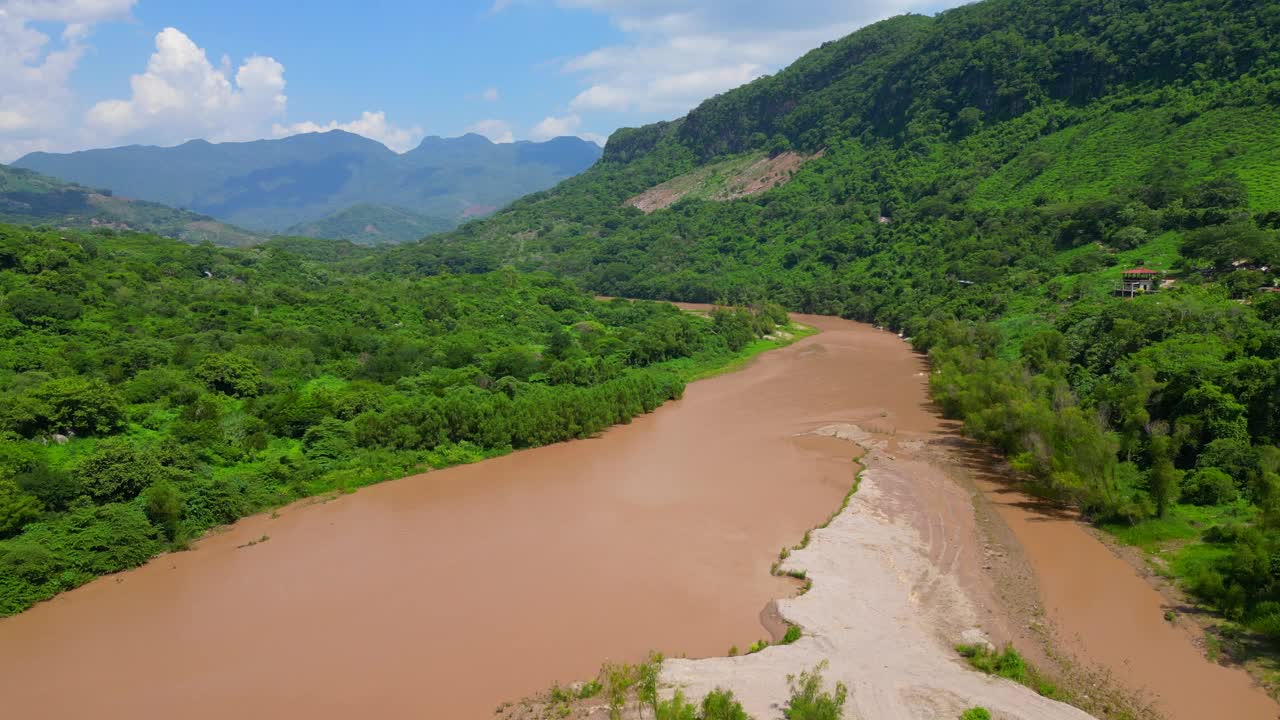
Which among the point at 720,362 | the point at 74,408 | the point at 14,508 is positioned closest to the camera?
the point at 14,508

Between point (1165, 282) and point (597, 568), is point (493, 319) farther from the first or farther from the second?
point (1165, 282)

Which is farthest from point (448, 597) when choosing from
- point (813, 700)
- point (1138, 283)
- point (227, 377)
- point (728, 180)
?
point (728, 180)

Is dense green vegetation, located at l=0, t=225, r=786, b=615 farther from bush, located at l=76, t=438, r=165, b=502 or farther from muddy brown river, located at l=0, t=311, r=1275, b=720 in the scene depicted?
muddy brown river, located at l=0, t=311, r=1275, b=720

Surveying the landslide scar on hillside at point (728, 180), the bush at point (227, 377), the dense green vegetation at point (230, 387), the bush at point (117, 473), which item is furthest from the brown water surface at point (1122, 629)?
the landslide scar on hillside at point (728, 180)

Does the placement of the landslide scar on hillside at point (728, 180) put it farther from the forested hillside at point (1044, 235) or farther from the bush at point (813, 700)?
the bush at point (813, 700)

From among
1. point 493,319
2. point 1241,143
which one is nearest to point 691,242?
point 493,319

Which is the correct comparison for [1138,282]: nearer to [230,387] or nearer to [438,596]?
[438,596]

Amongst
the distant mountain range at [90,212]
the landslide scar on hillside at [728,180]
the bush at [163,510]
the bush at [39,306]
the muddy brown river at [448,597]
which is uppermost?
the distant mountain range at [90,212]
